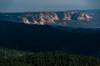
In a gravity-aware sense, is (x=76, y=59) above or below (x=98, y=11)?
below

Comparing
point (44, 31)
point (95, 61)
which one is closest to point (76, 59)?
point (95, 61)

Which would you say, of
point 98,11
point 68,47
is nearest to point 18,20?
point 68,47

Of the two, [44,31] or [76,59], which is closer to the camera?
[76,59]

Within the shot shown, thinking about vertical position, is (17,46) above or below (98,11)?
below

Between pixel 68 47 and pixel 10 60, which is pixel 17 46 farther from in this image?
pixel 10 60

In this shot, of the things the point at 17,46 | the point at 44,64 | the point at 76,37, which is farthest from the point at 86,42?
the point at 44,64

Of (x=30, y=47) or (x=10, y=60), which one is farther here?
(x=30, y=47)

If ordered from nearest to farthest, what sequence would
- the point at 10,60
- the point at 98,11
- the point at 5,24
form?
the point at 10,60 → the point at 98,11 → the point at 5,24

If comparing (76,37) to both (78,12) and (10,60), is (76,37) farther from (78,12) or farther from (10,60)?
(10,60)

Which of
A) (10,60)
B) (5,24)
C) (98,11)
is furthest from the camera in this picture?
(5,24)
